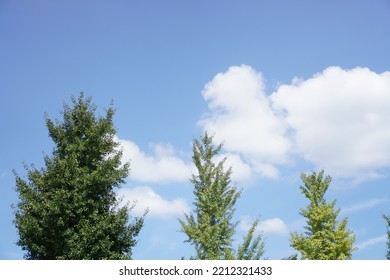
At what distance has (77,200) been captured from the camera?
18.9 meters

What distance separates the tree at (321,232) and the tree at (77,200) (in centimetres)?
902

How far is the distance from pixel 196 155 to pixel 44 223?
869 centimetres

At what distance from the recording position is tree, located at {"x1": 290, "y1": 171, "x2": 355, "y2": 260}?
2075 centimetres

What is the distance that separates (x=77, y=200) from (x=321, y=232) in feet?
42.4

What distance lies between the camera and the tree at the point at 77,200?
18.5 m

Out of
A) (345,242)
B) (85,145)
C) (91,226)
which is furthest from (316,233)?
(85,145)

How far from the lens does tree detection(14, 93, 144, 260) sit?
60.6 ft

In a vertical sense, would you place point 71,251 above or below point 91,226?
below

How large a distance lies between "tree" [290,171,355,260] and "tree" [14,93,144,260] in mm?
9021

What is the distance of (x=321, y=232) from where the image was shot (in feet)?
70.3

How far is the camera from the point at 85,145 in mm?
20844
